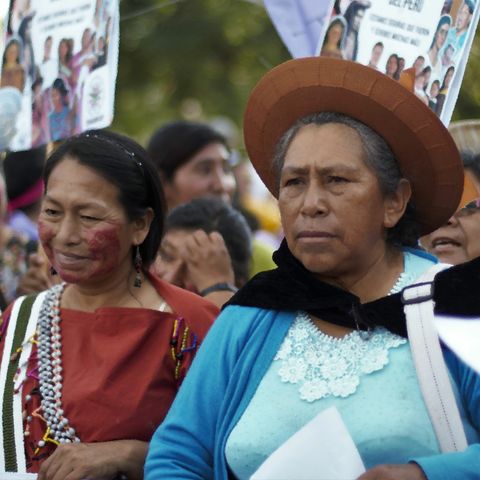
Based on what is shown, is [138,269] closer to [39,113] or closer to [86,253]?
[86,253]

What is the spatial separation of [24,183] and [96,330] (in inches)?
128

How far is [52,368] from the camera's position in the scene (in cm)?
447

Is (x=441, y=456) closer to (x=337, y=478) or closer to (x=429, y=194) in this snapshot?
(x=337, y=478)

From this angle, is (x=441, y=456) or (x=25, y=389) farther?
(x=25, y=389)

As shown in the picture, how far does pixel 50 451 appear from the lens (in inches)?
172

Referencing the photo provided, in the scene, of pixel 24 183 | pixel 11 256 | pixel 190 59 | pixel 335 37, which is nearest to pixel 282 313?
pixel 335 37

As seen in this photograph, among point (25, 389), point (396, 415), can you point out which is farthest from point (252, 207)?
point (396, 415)

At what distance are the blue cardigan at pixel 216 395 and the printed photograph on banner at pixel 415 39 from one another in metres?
0.98

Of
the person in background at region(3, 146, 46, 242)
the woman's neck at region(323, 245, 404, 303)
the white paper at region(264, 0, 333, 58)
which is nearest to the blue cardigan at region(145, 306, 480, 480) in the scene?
the woman's neck at region(323, 245, 404, 303)

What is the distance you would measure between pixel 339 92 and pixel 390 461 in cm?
108

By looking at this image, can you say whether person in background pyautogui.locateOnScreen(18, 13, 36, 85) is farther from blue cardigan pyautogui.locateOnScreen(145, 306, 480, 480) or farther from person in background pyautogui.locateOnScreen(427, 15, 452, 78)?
blue cardigan pyautogui.locateOnScreen(145, 306, 480, 480)

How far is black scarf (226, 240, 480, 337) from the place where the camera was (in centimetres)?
367

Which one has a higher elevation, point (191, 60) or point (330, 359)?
point (191, 60)

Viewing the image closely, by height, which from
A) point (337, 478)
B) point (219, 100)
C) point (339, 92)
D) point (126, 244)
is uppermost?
point (219, 100)
